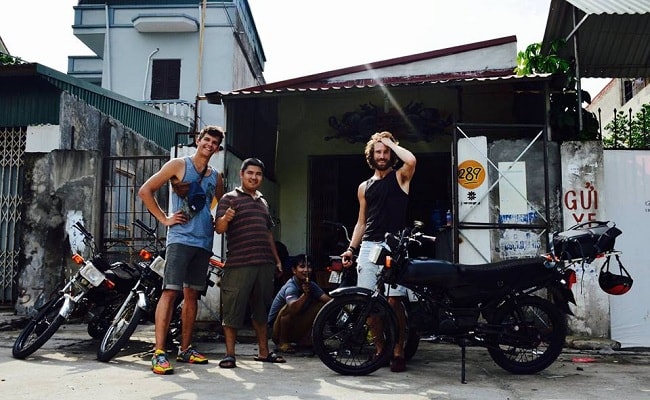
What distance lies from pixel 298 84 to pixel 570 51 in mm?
3750

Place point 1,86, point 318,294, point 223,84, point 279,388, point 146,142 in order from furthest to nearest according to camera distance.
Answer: point 223,84 < point 146,142 < point 1,86 < point 318,294 < point 279,388

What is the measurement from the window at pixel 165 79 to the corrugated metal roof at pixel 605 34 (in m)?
12.0

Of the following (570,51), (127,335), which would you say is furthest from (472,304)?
(570,51)

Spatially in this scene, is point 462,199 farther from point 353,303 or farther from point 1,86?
point 1,86

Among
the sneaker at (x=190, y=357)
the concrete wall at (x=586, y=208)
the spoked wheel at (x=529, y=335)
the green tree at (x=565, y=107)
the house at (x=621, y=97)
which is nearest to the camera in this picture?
the spoked wheel at (x=529, y=335)

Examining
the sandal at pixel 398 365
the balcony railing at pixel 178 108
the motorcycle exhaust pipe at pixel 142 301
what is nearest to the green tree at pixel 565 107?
the sandal at pixel 398 365

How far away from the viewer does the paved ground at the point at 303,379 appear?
3490mm

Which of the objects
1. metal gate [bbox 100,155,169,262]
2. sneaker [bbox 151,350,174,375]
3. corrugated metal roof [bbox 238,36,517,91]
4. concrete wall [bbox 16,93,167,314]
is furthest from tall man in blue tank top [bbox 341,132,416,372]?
corrugated metal roof [bbox 238,36,517,91]

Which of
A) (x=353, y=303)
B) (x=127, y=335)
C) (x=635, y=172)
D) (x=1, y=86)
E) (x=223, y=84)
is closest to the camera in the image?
(x=353, y=303)

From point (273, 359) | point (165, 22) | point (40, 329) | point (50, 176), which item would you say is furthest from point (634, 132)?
point (165, 22)

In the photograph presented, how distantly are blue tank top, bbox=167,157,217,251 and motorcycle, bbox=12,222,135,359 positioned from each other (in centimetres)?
94

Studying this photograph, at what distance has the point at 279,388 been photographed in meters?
3.64

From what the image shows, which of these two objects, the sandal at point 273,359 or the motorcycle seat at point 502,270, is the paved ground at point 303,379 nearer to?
the sandal at point 273,359

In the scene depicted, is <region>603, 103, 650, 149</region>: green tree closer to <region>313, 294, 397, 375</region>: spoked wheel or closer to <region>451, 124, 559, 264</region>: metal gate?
<region>451, 124, 559, 264</region>: metal gate
